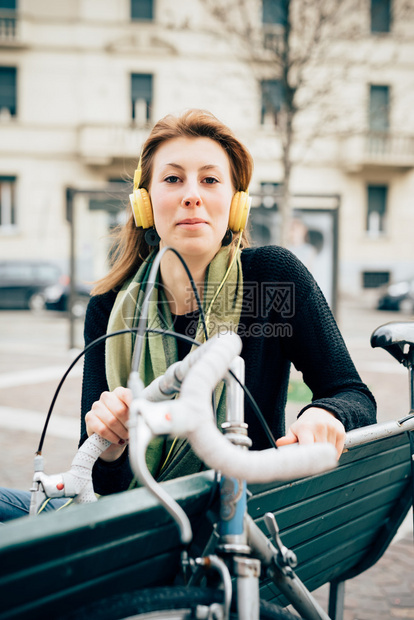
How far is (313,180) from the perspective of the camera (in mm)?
23094

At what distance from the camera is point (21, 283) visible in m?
18.5

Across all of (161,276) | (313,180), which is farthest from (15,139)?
(161,276)

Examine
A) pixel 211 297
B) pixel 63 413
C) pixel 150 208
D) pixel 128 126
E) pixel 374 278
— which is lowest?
pixel 374 278

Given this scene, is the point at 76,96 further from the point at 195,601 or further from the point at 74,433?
the point at 195,601

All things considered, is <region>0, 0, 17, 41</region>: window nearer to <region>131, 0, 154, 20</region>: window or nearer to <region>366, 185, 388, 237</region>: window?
<region>131, 0, 154, 20</region>: window

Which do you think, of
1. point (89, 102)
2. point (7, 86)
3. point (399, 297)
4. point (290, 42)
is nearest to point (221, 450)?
point (290, 42)

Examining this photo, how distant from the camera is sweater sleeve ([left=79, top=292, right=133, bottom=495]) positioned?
5.20 feet

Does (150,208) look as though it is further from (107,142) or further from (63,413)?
(107,142)

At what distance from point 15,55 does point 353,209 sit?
13.5m

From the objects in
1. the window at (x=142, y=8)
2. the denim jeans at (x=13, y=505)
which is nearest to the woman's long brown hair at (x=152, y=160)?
the denim jeans at (x=13, y=505)

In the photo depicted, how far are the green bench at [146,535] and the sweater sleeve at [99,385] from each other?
463mm

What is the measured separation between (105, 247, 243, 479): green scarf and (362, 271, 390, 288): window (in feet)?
73.2

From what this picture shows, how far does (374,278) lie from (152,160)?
887 inches

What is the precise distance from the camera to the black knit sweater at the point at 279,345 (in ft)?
5.72
